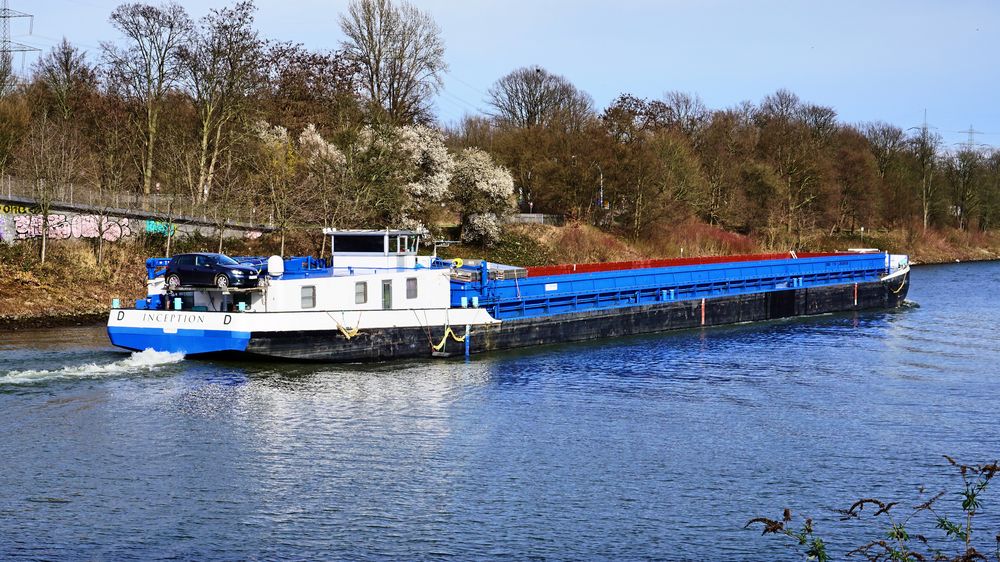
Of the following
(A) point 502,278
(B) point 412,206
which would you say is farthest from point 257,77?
(A) point 502,278

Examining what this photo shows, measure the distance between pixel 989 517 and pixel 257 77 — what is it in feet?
173

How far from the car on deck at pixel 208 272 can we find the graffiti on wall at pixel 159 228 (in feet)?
64.3

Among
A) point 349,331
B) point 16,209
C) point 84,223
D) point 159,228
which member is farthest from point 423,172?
point 349,331

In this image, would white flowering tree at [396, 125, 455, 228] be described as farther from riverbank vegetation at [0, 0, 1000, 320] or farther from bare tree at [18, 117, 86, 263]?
bare tree at [18, 117, 86, 263]

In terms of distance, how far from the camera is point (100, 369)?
28391 mm

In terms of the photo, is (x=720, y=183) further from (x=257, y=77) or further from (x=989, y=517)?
(x=989, y=517)

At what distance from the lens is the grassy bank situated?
137 ft

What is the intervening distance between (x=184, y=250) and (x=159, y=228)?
6.17 ft

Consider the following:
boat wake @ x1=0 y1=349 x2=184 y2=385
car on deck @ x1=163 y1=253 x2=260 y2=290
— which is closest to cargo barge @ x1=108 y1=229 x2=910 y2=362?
car on deck @ x1=163 y1=253 x2=260 y2=290

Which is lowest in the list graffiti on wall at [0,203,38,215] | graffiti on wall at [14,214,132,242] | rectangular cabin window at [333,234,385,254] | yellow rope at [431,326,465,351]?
yellow rope at [431,326,465,351]

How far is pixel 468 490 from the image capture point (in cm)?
1981

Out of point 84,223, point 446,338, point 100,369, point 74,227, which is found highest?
point 84,223

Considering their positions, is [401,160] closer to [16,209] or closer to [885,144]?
[16,209]

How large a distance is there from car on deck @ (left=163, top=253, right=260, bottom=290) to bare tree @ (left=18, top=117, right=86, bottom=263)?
15882mm
